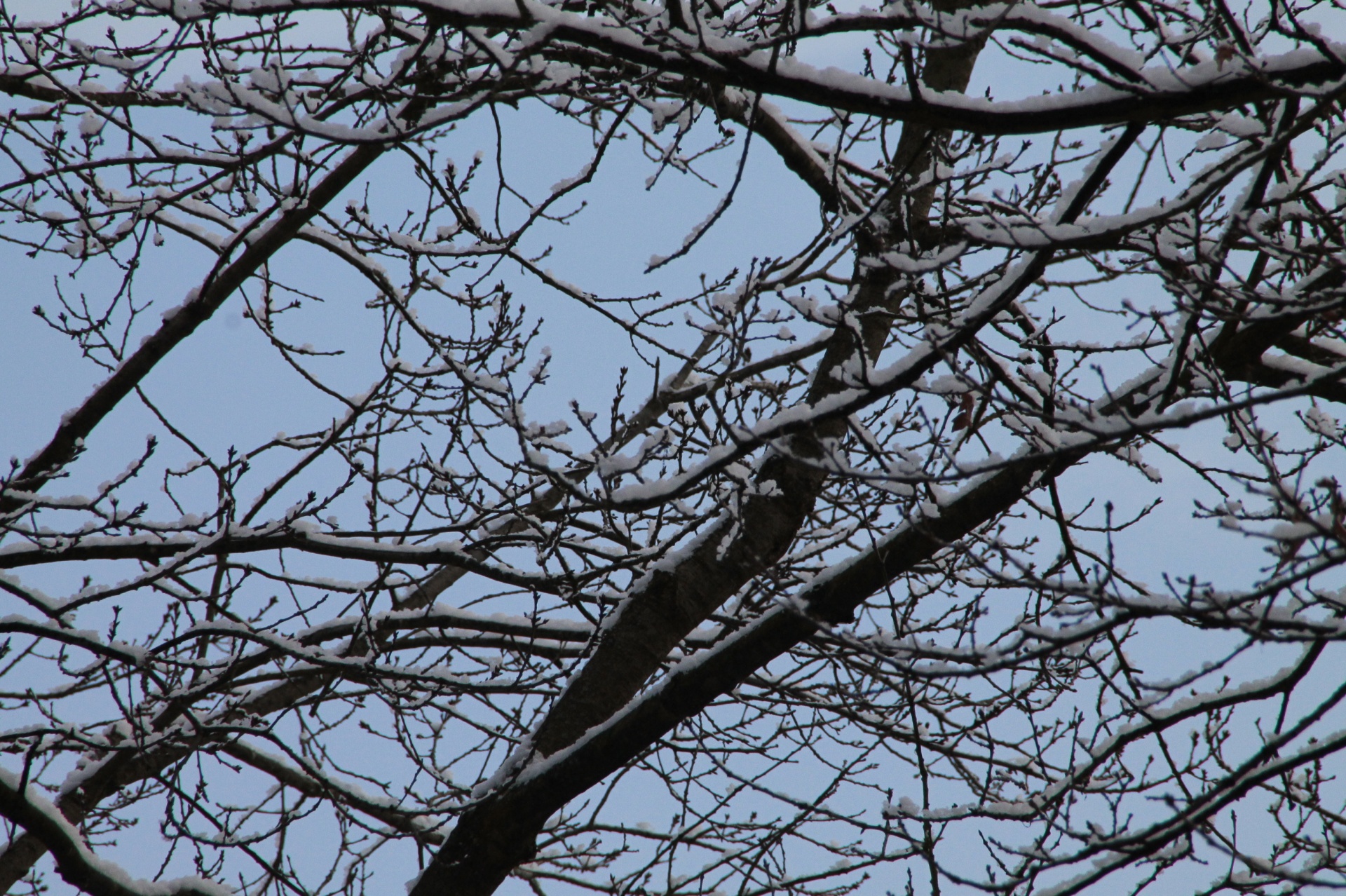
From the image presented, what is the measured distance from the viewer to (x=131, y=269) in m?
4.59

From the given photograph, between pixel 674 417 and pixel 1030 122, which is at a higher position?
pixel 674 417

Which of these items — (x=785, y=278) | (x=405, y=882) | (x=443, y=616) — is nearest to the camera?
(x=785, y=278)

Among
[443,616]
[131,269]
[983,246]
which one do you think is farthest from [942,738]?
[131,269]

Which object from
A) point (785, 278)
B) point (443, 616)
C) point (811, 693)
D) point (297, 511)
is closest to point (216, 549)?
point (297, 511)

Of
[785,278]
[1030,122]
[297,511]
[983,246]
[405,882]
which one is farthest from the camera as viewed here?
[297,511]

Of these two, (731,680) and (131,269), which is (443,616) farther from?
(131,269)

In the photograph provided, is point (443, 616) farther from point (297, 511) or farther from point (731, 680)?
point (731, 680)

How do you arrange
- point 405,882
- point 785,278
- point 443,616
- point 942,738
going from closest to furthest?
point 785,278
point 405,882
point 443,616
point 942,738

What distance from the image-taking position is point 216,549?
4.12 metres

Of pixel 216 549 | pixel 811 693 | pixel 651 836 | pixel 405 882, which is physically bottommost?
pixel 405 882

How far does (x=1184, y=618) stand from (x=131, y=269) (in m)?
4.44

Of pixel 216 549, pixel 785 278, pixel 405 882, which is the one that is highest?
pixel 785 278

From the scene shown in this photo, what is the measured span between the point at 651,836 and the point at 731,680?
2240mm

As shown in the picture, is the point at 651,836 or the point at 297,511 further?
the point at 651,836
